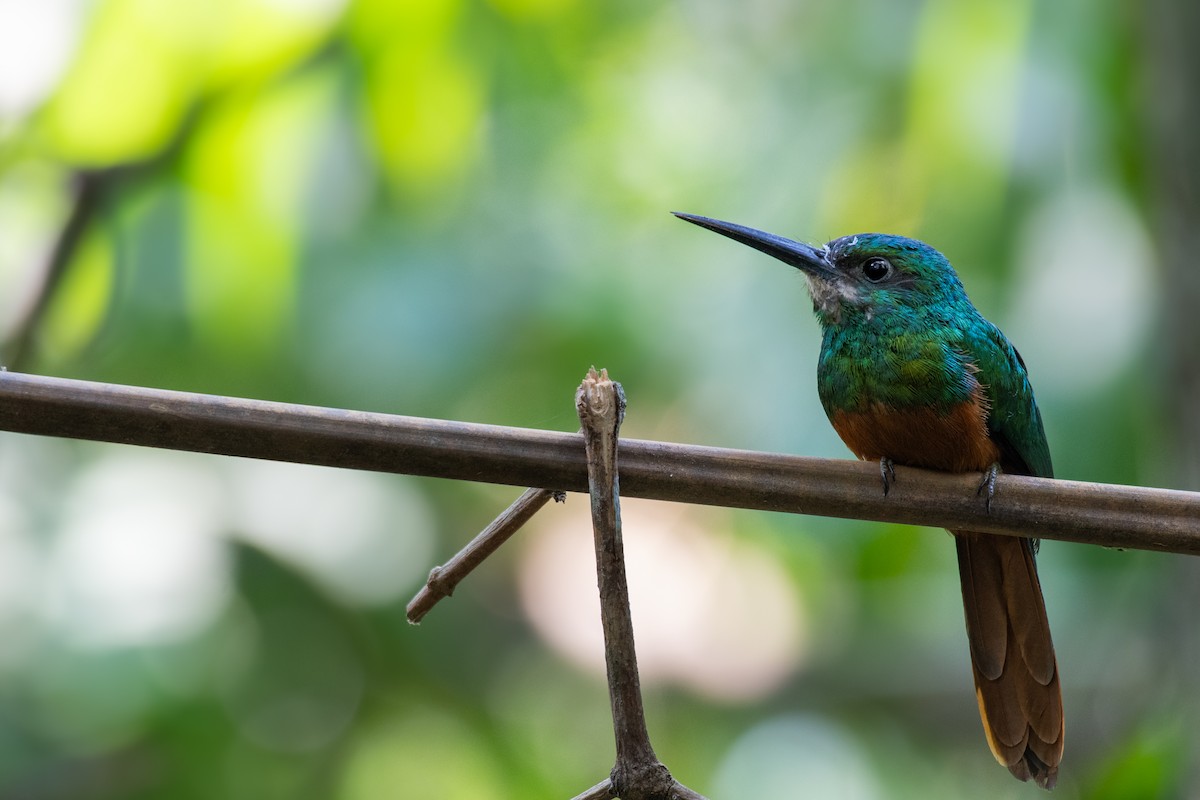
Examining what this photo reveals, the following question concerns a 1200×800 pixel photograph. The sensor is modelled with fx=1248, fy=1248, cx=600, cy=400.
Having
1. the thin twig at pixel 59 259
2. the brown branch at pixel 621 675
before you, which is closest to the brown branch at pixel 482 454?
the brown branch at pixel 621 675

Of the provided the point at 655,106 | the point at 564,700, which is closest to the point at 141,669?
the point at 564,700

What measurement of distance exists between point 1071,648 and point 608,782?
245 cm

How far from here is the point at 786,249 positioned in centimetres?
184

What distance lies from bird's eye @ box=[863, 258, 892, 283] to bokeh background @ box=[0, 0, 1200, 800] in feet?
2.08

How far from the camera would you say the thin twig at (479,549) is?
919 mm

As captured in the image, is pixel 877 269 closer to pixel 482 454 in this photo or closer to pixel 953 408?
pixel 953 408

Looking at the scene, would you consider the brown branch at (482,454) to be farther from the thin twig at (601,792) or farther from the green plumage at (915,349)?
the green plumage at (915,349)

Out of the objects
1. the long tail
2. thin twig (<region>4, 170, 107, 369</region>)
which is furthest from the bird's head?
thin twig (<region>4, 170, 107, 369</region>)

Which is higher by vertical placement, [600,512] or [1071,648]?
[600,512]

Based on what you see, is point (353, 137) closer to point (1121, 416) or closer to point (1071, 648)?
point (1121, 416)

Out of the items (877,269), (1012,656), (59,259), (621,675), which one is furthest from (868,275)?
(59,259)

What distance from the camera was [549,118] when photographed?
2.93 m

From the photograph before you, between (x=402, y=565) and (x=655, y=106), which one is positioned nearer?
(x=402, y=565)

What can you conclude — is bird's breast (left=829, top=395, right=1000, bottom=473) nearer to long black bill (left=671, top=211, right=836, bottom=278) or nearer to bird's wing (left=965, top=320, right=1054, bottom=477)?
bird's wing (left=965, top=320, right=1054, bottom=477)
